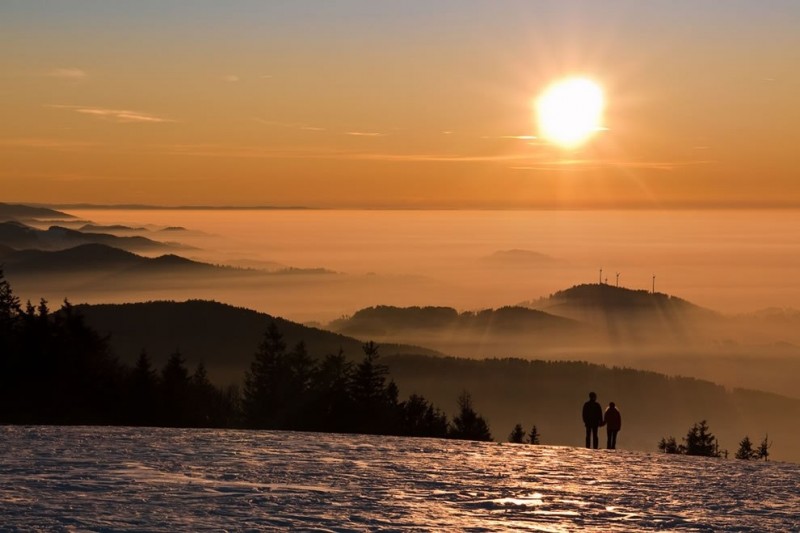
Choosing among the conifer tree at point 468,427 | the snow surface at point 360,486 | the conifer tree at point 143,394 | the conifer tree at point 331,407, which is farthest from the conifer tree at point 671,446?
the snow surface at point 360,486

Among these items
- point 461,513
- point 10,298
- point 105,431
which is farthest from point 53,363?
point 461,513

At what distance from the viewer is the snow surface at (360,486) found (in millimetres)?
17562

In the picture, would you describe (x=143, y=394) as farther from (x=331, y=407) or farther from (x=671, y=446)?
(x=671, y=446)

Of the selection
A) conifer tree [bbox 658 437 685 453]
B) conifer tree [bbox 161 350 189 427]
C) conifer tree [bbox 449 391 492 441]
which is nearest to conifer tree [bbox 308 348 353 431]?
conifer tree [bbox 161 350 189 427]

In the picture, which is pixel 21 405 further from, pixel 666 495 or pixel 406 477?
pixel 666 495

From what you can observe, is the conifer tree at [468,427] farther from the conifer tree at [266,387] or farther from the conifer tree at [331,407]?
the conifer tree at [266,387]

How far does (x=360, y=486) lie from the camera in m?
21.0

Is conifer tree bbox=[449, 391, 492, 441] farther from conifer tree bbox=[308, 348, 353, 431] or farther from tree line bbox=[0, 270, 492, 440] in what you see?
conifer tree bbox=[308, 348, 353, 431]

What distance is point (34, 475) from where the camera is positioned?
21.2 metres

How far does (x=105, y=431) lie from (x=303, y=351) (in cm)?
6449

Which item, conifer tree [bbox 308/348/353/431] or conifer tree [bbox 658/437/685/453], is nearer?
conifer tree [bbox 308/348/353/431]

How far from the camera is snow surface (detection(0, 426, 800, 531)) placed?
1756 centimetres

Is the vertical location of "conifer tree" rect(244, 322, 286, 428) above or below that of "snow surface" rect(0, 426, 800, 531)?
above

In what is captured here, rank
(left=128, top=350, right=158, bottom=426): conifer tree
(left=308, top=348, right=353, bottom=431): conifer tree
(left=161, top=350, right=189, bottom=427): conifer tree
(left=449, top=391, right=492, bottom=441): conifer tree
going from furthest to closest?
1. (left=449, top=391, right=492, bottom=441): conifer tree
2. (left=308, top=348, right=353, bottom=431): conifer tree
3. (left=161, top=350, right=189, bottom=427): conifer tree
4. (left=128, top=350, right=158, bottom=426): conifer tree
